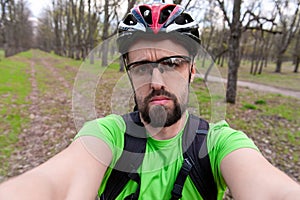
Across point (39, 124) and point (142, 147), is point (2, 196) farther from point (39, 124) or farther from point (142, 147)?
point (39, 124)

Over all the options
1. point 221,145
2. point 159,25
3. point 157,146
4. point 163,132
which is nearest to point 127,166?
point 157,146

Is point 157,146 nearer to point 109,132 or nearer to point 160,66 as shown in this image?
point 109,132

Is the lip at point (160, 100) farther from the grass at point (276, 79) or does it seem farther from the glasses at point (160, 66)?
the grass at point (276, 79)

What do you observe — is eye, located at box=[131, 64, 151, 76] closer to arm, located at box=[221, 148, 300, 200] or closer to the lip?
the lip

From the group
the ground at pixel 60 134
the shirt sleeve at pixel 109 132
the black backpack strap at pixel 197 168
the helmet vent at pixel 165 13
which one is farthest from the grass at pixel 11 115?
the helmet vent at pixel 165 13

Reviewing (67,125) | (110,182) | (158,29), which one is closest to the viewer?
(110,182)

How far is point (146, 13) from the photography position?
77.9 inches

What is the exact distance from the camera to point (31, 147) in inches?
189

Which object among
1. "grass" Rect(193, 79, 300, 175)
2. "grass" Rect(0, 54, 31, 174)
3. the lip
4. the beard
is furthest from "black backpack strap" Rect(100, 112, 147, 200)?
"grass" Rect(0, 54, 31, 174)

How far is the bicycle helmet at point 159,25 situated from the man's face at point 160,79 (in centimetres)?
9

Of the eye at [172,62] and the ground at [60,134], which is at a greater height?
the eye at [172,62]

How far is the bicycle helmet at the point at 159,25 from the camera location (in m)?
1.83

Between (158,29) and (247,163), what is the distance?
50.0 inches

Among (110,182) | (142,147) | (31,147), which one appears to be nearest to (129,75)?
(142,147)
